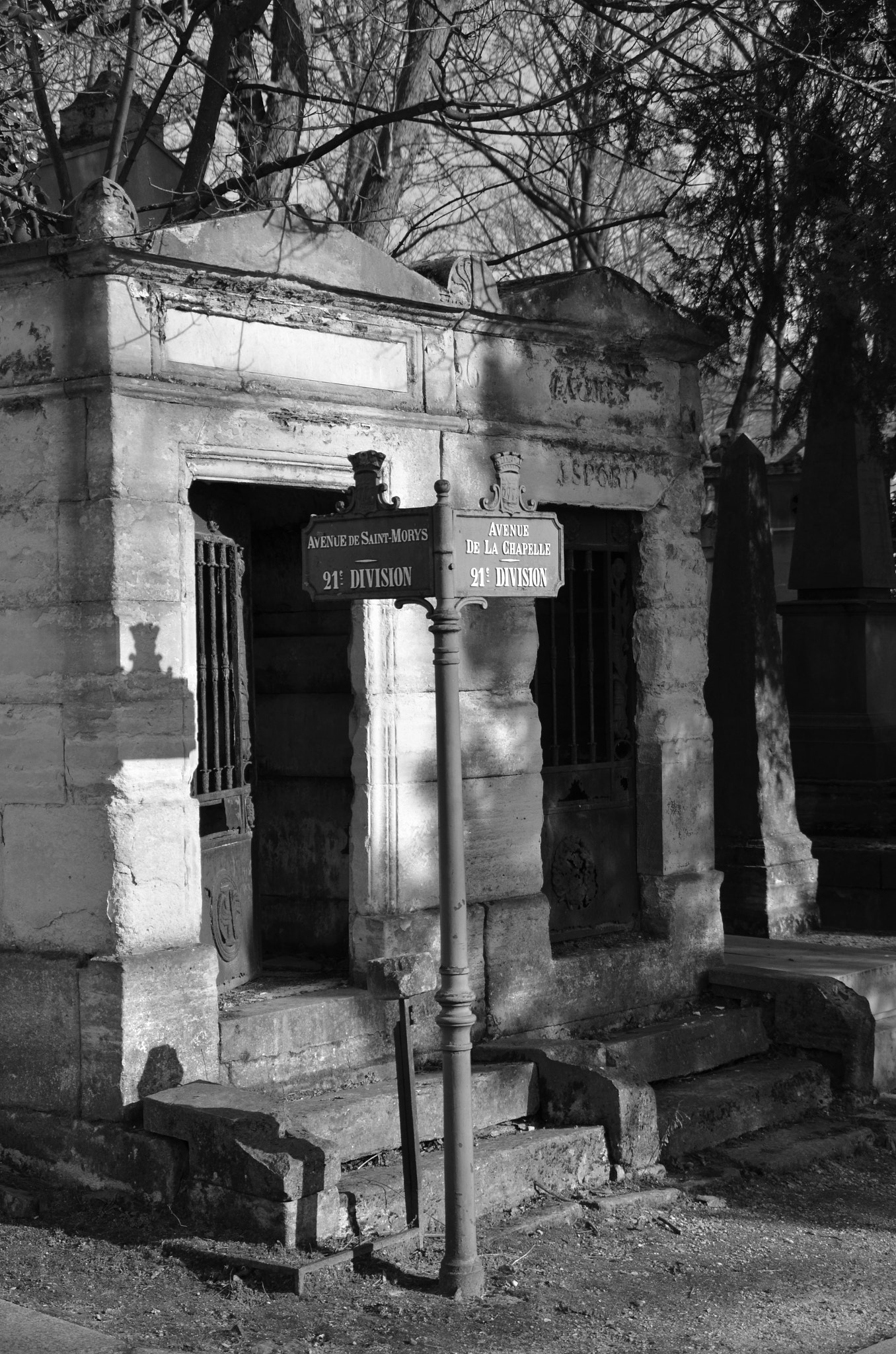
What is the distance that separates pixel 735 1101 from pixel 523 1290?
1996 millimetres

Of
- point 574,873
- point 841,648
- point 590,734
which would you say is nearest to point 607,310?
point 590,734

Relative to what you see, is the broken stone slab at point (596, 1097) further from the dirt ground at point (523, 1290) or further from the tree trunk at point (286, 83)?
the tree trunk at point (286, 83)

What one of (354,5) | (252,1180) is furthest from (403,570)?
(354,5)

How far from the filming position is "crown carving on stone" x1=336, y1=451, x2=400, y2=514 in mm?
4859

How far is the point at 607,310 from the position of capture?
7.25 meters

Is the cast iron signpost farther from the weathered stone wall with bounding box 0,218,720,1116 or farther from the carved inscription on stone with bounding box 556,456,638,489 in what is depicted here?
the carved inscription on stone with bounding box 556,456,638,489

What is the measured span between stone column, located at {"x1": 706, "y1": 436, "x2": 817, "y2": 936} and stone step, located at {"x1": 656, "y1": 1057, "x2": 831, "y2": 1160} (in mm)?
2815

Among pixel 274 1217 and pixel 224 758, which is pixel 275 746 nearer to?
pixel 224 758

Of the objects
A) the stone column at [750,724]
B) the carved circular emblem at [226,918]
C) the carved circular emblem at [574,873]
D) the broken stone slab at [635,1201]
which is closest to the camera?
the broken stone slab at [635,1201]

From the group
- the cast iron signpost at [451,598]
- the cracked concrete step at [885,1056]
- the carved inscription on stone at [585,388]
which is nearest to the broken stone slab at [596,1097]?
the cast iron signpost at [451,598]

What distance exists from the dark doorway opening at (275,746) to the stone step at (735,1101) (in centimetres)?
163

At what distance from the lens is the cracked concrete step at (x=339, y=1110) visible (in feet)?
16.8

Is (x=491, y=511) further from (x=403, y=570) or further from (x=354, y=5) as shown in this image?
(x=354, y=5)

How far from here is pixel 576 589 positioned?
7.50 m
